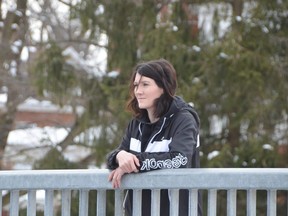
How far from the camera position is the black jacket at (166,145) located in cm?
325

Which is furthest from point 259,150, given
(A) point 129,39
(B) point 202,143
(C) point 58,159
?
(C) point 58,159

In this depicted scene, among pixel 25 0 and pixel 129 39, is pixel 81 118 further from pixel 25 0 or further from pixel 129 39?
pixel 25 0

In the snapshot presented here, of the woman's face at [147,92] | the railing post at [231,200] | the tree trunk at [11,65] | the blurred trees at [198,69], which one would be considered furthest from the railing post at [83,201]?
the tree trunk at [11,65]

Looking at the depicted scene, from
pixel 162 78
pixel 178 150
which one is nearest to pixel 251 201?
pixel 178 150

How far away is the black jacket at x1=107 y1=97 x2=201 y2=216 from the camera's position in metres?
3.25

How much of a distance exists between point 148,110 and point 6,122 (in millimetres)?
10931

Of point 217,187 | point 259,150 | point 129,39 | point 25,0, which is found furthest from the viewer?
point 25,0

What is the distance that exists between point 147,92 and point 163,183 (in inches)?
20.0

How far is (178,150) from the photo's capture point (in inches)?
128

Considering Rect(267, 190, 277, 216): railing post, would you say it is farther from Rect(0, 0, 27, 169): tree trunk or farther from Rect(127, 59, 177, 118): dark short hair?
Rect(0, 0, 27, 169): tree trunk

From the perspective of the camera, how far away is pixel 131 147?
3.54m

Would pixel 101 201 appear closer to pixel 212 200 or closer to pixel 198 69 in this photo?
pixel 212 200

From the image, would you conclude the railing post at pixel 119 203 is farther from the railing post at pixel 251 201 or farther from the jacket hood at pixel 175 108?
the railing post at pixel 251 201

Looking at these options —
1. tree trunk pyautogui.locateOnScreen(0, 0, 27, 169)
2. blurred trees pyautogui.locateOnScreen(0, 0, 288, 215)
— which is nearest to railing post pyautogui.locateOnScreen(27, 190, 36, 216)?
blurred trees pyautogui.locateOnScreen(0, 0, 288, 215)
